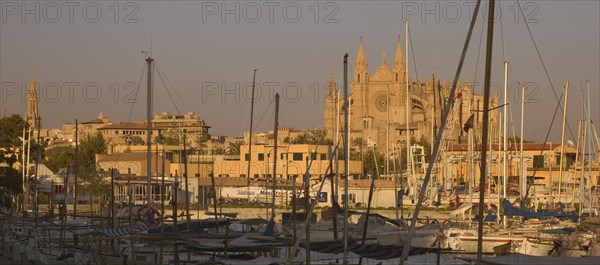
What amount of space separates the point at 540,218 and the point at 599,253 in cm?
1291

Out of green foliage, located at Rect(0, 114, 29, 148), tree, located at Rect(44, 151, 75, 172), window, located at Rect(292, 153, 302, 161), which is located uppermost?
green foliage, located at Rect(0, 114, 29, 148)

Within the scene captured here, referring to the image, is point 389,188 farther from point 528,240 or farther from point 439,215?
point 528,240

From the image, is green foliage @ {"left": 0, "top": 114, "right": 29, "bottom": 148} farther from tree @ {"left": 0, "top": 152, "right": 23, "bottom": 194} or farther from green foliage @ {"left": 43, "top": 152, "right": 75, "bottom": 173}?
green foliage @ {"left": 43, "top": 152, "right": 75, "bottom": 173}

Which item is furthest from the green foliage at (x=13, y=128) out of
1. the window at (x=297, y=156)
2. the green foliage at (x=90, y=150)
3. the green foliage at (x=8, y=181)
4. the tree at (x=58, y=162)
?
the green foliage at (x=90, y=150)

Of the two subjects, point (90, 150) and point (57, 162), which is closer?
point (57, 162)

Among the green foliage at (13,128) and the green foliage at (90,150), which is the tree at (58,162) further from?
the green foliage at (13,128)

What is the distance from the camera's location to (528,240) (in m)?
37.4

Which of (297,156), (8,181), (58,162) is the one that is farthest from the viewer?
(58,162)

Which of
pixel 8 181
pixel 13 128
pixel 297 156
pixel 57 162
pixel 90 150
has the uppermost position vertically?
pixel 13 128

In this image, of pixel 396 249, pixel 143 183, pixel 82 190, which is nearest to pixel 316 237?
pixel 396 249

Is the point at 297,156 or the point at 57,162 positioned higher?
the point at 297,156

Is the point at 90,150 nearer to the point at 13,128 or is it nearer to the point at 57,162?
the point at 57,162

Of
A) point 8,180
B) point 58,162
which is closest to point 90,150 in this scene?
point 58,162

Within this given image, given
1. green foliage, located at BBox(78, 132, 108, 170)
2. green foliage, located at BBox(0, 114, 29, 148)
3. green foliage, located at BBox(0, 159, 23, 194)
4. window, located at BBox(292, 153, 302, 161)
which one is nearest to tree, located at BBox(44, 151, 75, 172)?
green foliage, located at BBox(78, 132, 108, 170)
